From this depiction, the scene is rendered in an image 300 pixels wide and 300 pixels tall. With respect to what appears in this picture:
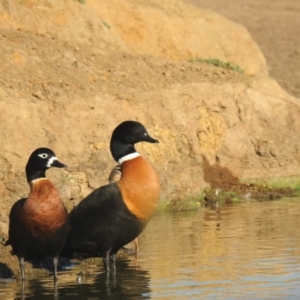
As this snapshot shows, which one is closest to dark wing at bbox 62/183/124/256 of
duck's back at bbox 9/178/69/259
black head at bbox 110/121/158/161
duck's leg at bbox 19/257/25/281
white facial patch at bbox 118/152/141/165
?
white facial patch at bbox 118/152/141/165

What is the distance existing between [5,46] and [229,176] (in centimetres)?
438

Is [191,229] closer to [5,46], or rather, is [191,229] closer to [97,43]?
[5,46]

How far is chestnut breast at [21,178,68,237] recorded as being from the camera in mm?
11305

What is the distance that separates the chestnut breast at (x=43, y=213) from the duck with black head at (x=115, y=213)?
2.87 feet

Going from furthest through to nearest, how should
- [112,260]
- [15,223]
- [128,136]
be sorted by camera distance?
[128,136] < [112,260] < [15,223]

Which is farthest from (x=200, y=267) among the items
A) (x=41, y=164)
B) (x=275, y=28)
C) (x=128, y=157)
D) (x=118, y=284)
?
(x=275, y=28)

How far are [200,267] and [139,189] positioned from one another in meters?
1.09

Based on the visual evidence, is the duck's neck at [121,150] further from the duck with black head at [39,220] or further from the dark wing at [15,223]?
the dark wing at [15,223]

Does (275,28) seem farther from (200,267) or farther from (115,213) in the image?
(115,213)

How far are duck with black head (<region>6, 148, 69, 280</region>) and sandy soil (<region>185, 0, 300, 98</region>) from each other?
1962 cm

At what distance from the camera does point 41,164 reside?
11734mm

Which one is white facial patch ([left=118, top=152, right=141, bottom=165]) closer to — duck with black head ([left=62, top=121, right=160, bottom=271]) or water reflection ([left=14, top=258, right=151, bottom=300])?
duck with black head ([left=62, top=121, right=160, bottom=271])

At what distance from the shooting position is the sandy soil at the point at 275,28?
35.1 metres

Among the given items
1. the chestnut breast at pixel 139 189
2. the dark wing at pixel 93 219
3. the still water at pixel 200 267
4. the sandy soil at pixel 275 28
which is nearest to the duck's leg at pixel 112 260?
the still water at pixel 200 267
